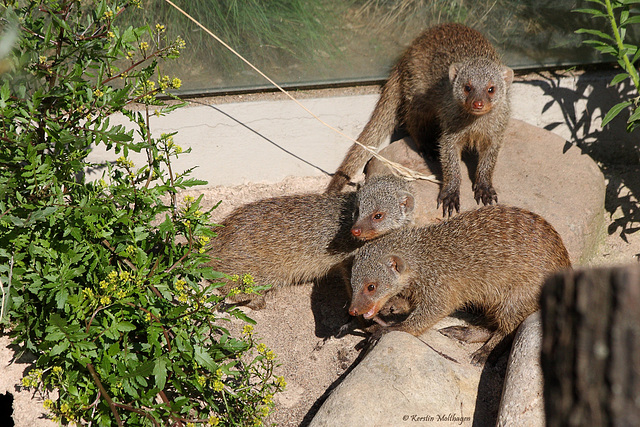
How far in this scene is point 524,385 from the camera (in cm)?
246

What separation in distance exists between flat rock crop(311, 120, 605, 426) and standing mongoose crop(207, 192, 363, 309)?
603 mm

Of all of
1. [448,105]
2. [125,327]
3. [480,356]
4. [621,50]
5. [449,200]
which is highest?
[621,50]

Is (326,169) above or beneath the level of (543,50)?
beneath

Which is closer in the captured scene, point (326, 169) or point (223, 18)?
Result: point (223, 18)

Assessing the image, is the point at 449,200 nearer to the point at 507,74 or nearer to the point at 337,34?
the point at 507,74

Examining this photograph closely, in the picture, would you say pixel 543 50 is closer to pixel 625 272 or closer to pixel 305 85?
pixel 305 85

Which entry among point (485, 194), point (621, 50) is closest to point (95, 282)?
point (485, 194)

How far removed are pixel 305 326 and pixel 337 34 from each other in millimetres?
2071

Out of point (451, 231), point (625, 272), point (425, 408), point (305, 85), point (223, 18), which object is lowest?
point (425, 408)

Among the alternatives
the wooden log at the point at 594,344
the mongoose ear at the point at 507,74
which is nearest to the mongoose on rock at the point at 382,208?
the mongoose ear at the point at 507,74

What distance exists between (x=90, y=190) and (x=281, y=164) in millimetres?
1873

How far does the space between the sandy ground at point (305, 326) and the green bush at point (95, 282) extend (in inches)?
7.5

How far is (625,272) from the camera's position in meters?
0.82

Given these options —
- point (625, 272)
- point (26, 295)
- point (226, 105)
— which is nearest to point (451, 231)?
point (226, 105)
